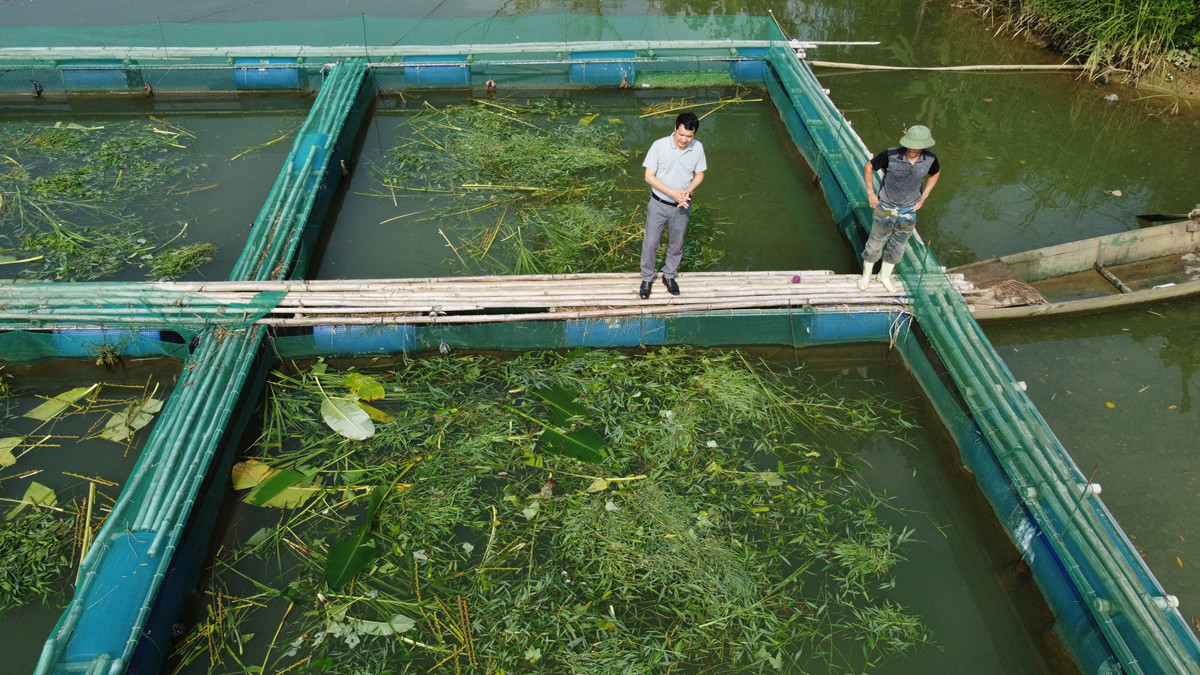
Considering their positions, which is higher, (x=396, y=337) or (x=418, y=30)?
(x=418, y=30)

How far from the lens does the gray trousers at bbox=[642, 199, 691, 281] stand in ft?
16.8

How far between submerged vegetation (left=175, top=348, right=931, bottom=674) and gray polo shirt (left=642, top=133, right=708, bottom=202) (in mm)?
1235

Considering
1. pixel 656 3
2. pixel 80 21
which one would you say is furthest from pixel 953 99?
pixel 80 21

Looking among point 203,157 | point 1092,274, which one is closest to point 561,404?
point 1092,274

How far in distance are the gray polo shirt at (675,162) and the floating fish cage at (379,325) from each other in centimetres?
100

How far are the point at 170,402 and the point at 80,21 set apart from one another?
7.25 m

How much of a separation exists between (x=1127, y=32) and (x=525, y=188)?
7095 mm

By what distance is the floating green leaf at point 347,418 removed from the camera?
4.92 m

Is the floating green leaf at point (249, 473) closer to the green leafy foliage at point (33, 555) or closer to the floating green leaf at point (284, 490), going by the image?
the floating green leaf at point (284, 490)

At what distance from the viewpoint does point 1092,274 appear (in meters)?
6.50

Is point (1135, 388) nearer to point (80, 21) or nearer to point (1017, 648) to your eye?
point (1017, 648)

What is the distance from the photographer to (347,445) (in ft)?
16.0

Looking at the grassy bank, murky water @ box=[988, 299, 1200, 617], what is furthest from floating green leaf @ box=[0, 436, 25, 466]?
the grassy bank

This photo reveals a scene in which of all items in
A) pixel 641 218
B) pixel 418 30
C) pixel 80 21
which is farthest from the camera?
pixel 80 21
